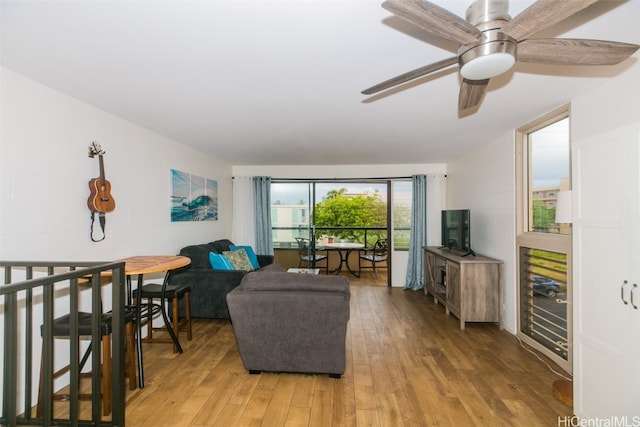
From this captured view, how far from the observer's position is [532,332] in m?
3.13

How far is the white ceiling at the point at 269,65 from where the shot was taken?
1.44 m

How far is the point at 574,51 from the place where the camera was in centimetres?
132

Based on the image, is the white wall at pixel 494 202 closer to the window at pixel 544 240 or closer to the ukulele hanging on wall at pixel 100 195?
the window at pixel 544 240

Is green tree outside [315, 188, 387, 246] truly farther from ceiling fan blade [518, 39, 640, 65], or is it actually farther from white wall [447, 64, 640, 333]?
ceiling fan blade [518, 39, 640, 65]

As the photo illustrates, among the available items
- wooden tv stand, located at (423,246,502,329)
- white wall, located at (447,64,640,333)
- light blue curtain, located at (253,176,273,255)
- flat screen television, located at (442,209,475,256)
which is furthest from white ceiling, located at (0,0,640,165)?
light blue curtain, located at (253,176,273,255)

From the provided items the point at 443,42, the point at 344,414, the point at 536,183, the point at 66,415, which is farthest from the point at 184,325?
the point at 536,183

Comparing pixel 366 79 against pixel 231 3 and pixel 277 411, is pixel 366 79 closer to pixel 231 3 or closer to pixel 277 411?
pixel 231 3

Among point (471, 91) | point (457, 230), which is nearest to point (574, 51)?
point (471, 91)

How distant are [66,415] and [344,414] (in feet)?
6.29

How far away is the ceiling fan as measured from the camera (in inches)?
42.1

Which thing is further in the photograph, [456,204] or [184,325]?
[456,204]

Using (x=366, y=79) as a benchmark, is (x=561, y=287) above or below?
below

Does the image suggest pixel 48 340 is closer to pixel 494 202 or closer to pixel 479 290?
pixel 479 290

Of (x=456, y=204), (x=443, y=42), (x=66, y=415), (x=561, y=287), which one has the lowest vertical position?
(x=66, y=415)
